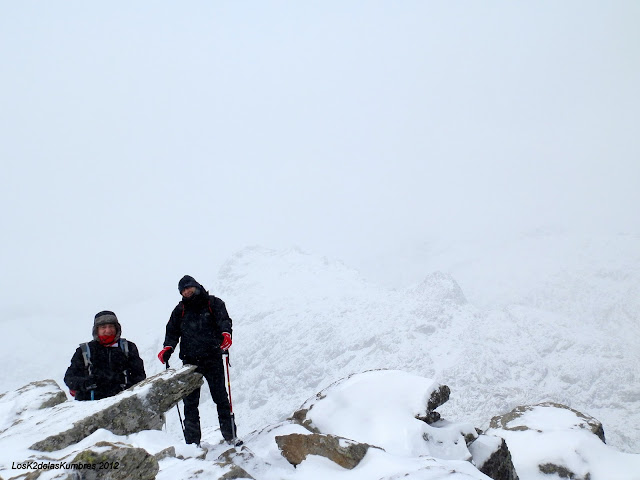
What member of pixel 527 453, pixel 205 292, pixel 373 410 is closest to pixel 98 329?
pixel 205 292

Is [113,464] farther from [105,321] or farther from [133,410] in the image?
[105,321]

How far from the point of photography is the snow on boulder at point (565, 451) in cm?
1180

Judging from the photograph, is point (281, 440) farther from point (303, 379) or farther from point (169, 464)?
point (303, 379)

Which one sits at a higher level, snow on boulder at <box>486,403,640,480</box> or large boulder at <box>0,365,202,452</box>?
large boulder at <box>0,365,202,452</box>

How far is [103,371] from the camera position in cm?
960

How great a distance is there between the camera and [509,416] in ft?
52.5

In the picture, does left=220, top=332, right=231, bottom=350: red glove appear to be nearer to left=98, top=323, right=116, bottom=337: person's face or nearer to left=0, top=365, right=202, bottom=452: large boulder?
left=0, top=365, right=202, bottom=452: large boulder

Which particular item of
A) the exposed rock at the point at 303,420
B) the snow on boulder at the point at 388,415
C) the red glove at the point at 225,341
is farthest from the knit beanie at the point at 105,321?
the snow on boulder at the point at 388,415

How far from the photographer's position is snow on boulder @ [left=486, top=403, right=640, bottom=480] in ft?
38.7

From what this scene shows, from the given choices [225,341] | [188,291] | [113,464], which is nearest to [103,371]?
[188,291]

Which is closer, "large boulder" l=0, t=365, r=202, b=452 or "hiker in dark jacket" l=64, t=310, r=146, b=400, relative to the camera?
"large boulder" l=0, t=365, r=202, b=452

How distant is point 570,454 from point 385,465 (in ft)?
27.3

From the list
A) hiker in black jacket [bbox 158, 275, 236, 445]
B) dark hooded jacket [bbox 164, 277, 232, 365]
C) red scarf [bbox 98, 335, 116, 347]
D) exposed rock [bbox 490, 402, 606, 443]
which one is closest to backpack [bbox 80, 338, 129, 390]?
red scarf [bbox 98, 335, 116, 347]

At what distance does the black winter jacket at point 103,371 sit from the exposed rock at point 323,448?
13.1 feet
